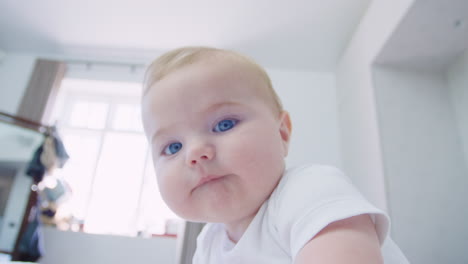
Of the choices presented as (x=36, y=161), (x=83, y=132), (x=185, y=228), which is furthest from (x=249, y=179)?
(x=83, y=132)

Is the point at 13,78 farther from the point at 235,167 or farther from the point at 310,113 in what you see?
the point at 235,167

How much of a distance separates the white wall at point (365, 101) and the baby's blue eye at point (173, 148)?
85.4 inches

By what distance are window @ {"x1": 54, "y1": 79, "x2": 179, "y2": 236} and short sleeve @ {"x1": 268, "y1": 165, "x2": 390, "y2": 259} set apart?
340 cm

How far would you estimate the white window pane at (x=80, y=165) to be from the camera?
3789 mm

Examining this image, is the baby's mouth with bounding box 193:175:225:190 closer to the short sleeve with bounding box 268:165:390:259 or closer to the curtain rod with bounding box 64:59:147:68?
the short sleeve with bounding box 268:165:390:259

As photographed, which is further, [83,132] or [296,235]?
[83,132]

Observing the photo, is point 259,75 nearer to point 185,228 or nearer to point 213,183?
point 213,183

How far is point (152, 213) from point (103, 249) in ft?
2.26

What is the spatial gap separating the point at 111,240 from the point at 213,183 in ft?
11.2

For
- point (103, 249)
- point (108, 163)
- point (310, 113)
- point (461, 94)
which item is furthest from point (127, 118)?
point (461, 94)

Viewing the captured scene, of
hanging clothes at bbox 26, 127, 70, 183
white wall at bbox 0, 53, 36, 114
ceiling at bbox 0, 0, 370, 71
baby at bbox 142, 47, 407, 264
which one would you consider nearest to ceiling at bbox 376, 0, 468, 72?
ceiling at bbox 0, 0, 370, 71

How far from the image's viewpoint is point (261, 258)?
478 mm

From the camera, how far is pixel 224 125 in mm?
492

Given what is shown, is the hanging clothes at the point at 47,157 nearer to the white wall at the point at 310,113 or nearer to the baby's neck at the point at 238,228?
the white wall at the point at 310,113
